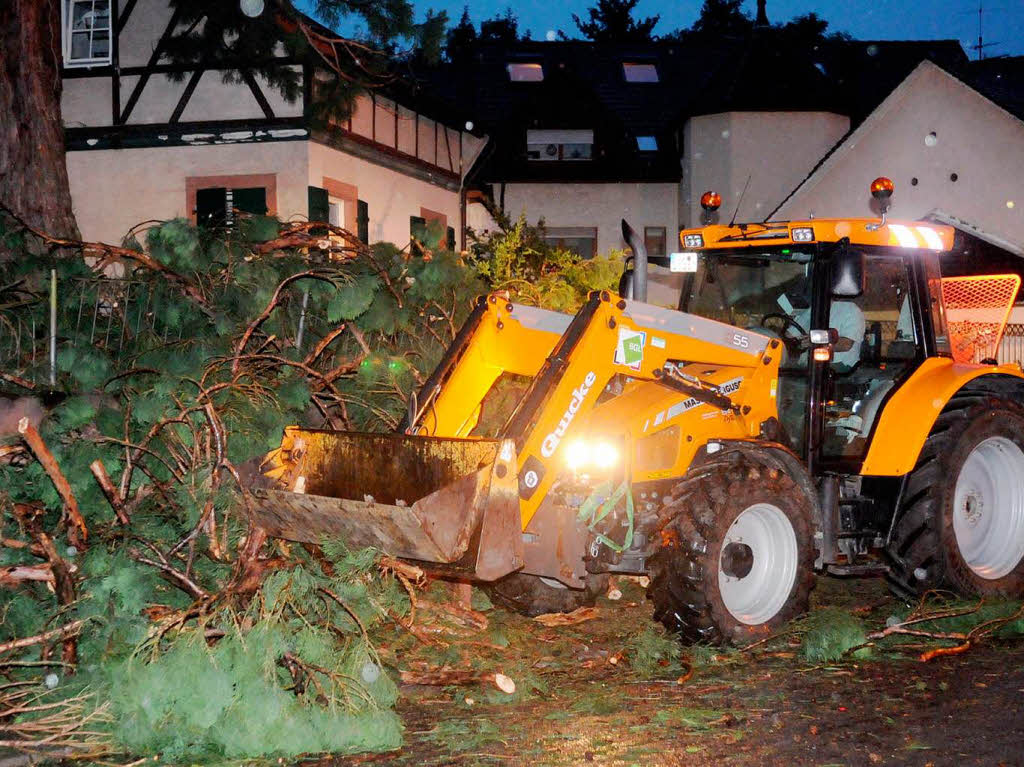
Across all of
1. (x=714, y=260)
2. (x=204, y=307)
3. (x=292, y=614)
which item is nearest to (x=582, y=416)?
(x=292, y=614)

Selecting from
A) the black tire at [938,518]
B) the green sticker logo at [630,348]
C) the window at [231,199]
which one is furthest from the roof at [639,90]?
the green sticker logo at [630,348]

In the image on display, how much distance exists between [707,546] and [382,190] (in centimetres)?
1427

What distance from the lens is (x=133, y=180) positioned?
17.3 m

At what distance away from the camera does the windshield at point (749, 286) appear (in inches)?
289

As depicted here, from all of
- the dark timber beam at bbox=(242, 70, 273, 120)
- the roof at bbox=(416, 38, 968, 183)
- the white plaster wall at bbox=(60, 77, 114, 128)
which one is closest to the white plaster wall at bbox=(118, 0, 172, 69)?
the white plaster wall at bbox=(60, 77, 114, 128)

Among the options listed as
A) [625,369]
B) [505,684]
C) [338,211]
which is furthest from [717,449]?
[338,211]

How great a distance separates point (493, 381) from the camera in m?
6.60

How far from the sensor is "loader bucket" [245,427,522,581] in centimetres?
542

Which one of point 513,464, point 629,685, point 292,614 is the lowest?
point 629,685

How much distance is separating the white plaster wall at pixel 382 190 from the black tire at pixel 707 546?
10.7 metres

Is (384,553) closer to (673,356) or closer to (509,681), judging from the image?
(509,681)

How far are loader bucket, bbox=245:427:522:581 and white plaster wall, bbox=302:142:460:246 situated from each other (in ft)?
34.5

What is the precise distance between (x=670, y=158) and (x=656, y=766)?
25.9 m

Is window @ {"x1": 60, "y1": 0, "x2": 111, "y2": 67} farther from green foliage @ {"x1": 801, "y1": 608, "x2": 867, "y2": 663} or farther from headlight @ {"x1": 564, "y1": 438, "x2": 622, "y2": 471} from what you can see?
green foliage @ {"x1": 801, "y1": 608, "x2": 867, "y2": 663}
